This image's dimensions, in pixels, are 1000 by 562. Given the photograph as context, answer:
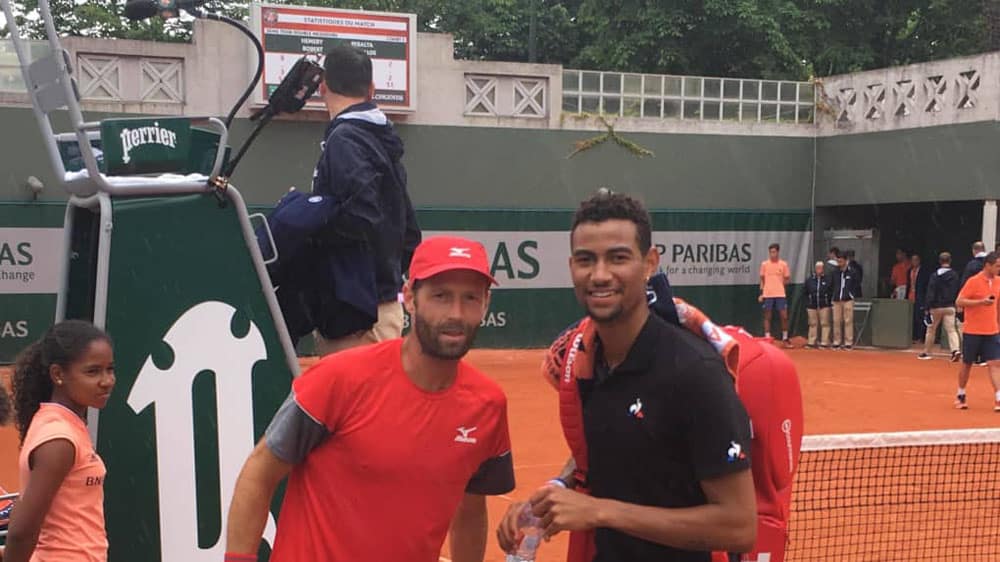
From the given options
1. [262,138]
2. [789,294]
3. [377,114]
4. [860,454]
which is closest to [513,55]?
[789,294]

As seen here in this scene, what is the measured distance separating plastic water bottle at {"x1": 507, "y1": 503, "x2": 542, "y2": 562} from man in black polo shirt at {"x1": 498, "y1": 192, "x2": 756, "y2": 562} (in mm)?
28

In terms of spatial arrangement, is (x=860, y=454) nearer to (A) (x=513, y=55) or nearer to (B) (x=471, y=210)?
(B) (x=471, y=210)

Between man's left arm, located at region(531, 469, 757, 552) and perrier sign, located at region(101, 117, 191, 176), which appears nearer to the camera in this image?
man's left arm, located at region(531, 469, 757, 552)

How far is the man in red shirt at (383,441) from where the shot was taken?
8.55ft

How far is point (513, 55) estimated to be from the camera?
3712 cm

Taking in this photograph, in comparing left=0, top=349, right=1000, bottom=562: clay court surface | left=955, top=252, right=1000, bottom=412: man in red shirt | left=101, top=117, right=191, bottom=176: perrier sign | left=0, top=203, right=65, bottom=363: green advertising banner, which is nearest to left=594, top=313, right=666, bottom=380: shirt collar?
left=101, top=117, right=191, bottom=176: perrier sign

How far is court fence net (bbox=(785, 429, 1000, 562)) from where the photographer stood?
6.59 meters

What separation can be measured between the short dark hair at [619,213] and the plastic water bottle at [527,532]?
644 mm

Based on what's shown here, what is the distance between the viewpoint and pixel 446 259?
2613 mm

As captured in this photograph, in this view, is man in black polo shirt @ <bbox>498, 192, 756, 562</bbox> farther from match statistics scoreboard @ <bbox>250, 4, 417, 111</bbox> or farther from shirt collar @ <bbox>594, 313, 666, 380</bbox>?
match statistics scoreboard @ <bbox>250, 4, 417, 111</bbox>

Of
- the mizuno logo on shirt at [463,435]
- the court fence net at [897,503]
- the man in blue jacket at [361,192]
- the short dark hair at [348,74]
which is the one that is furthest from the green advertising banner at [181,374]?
the court fence net at [897,503]

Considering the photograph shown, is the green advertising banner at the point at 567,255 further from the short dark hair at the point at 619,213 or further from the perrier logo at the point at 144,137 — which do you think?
the short dark hair at the point at 619,213

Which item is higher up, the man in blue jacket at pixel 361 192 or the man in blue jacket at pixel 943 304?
the man in blue jacket at pixel 361 192

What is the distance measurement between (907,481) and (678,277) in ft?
43.9
